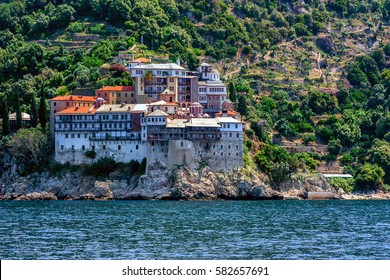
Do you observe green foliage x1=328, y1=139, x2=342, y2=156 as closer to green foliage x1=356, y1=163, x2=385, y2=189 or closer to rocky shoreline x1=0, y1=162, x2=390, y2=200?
green foliage x1=356, y1=163, x2=385, y2=189

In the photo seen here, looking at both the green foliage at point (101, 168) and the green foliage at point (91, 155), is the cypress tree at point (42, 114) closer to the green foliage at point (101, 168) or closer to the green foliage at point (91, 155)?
the green foliage at point (91, 155)

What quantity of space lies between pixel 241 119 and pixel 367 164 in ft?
48.6

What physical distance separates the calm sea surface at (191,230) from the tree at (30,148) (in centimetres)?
738

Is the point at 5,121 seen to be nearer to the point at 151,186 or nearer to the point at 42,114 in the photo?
the point at 42,114

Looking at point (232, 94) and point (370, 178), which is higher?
point (232, 94)

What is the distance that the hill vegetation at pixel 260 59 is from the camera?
130m

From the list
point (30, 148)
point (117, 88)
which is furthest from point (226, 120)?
point (30, 148)

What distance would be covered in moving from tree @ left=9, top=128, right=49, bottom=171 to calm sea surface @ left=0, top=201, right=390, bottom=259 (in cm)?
738

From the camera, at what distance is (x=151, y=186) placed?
11206 cm

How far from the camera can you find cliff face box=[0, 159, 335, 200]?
11200 centimetres

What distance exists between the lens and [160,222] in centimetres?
8569

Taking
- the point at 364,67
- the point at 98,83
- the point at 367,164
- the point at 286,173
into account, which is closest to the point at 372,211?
the point at 286,173

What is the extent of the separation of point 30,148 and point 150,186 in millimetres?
12980
